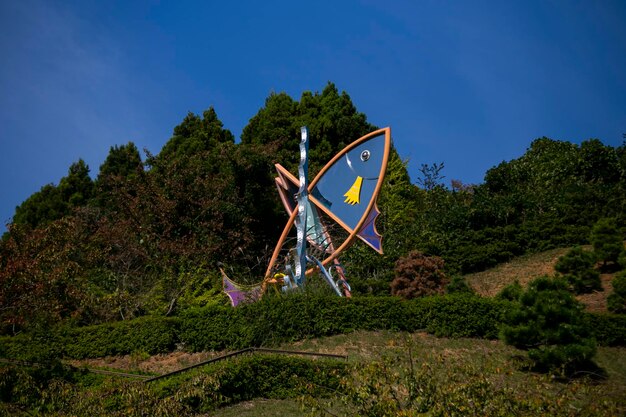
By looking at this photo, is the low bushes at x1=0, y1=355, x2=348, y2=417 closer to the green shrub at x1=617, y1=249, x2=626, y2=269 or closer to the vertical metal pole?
the vertical metal pole

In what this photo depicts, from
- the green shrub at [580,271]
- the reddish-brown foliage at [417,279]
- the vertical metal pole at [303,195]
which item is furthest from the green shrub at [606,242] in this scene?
the vertical metal pole at [303,195]

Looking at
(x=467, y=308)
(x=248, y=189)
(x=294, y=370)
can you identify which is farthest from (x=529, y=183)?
(x=294, y=370)

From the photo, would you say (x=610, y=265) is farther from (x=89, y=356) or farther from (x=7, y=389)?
(x=7, y=389)

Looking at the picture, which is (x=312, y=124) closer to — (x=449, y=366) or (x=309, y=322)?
(x=309, y=322)

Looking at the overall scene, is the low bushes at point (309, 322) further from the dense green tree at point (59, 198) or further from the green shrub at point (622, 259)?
the dense green tree at point (59, 198)

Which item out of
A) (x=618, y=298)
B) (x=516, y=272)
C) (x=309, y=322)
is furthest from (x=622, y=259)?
(x=309, y=322)

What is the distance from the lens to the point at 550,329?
13750 mm

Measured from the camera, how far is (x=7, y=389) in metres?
10.0

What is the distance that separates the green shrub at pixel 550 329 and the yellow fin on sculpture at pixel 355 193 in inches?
232

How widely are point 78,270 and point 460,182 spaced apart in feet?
77.6

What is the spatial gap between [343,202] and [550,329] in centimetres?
733

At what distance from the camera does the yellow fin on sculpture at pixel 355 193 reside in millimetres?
19050

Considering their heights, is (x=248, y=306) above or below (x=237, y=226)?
below

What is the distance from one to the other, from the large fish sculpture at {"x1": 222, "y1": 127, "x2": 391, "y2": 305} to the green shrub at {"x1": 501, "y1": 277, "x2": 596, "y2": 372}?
5.34 meters
